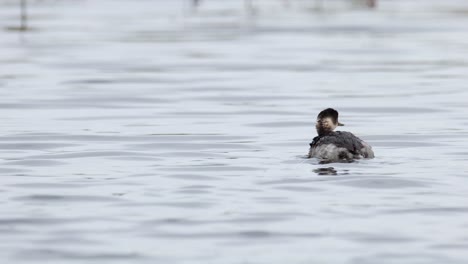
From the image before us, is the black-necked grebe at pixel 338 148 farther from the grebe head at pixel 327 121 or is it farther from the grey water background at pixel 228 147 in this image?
the grebe head at pixel 327 121

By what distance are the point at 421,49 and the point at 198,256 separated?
81.6ft

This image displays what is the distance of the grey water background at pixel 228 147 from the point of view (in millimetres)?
12102

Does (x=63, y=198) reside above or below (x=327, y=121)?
below

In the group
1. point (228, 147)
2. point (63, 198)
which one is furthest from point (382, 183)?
point (228, 147)

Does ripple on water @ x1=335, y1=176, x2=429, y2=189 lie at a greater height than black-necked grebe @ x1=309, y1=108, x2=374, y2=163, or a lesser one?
lesser

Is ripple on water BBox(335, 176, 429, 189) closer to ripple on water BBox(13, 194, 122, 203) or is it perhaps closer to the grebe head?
the grebe head

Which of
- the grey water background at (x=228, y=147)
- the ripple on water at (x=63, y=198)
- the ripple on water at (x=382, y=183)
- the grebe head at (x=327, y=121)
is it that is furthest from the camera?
the grebe head at (x=327, y=121)

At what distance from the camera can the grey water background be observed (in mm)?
12102

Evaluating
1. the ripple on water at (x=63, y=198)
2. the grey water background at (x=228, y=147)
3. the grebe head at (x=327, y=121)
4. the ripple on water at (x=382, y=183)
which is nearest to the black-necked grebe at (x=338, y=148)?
the grey water background at (x=228, y=147)

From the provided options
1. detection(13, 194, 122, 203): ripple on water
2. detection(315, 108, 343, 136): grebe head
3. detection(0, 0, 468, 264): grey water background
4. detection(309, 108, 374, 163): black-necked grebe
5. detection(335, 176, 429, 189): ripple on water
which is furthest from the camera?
detection(315, 108, 343, 136): grebe head

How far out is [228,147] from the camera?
18656 millimetres

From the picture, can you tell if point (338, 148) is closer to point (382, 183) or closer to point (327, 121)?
point (327, 121)

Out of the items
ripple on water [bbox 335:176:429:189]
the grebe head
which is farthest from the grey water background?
the grebe head

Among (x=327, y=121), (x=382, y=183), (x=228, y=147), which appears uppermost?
(x=327, y=121)
